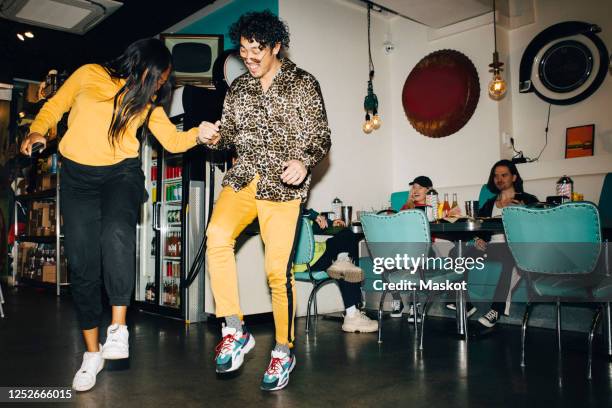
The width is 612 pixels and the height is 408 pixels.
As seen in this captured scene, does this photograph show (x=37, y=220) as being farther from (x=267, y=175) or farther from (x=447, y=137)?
(x=267, y=175)

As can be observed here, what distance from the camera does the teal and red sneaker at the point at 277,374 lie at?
2191 millimetres

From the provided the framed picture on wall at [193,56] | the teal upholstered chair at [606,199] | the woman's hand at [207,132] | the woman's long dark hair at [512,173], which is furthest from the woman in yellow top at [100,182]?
the teal upholstered chair at [606,199]

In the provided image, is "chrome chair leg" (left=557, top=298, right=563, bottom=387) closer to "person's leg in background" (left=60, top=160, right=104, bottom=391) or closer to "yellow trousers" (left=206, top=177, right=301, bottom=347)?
"yellow trousers" (left=206, top=177, right=301, bottom=347)

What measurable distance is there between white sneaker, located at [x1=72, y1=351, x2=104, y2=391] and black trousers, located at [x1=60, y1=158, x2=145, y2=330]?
0.15 m

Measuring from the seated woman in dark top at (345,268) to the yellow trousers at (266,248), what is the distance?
5.20ft

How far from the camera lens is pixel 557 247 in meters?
2.62

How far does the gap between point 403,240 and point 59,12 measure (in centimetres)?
483

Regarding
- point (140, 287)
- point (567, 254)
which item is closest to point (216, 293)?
point (567, 254)

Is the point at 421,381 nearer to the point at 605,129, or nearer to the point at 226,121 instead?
the point at 226,121

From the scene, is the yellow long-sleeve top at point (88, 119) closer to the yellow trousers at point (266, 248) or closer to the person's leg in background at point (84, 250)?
the person's leg in background at point (84, 250)

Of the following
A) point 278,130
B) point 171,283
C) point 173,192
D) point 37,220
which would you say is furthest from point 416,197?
point 37,220

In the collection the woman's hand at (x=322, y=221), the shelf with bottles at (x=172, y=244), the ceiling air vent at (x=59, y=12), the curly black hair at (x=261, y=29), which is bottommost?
the shelf with bottles at (x=172, y=244)

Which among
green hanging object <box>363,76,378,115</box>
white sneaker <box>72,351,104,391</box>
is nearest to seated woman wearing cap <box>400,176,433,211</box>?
green hanging object <box>363,76,378,115</box>

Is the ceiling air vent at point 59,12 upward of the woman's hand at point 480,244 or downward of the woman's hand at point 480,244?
upward
